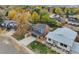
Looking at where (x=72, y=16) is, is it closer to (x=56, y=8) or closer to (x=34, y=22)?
(x=56, y=8)

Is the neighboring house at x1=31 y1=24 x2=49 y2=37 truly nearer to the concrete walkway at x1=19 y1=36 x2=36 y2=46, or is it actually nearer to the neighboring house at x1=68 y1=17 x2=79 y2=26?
the concrete walkway at x1=19 y1=36 x2=36 y2=46

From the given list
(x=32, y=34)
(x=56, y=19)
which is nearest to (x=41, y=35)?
(x=32, y=34)

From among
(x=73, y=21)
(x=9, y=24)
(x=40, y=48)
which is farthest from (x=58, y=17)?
(x=9, y=24)

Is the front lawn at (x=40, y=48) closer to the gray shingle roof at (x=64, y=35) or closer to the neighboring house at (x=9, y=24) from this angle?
the gray shingle roof at (x=64, y=35)

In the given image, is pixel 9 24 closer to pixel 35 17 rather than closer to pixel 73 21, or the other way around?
pixel 35 17

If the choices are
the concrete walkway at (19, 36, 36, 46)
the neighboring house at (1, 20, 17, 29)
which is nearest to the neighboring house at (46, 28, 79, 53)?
the concrete walkway at (19, 36, 36, 46)
